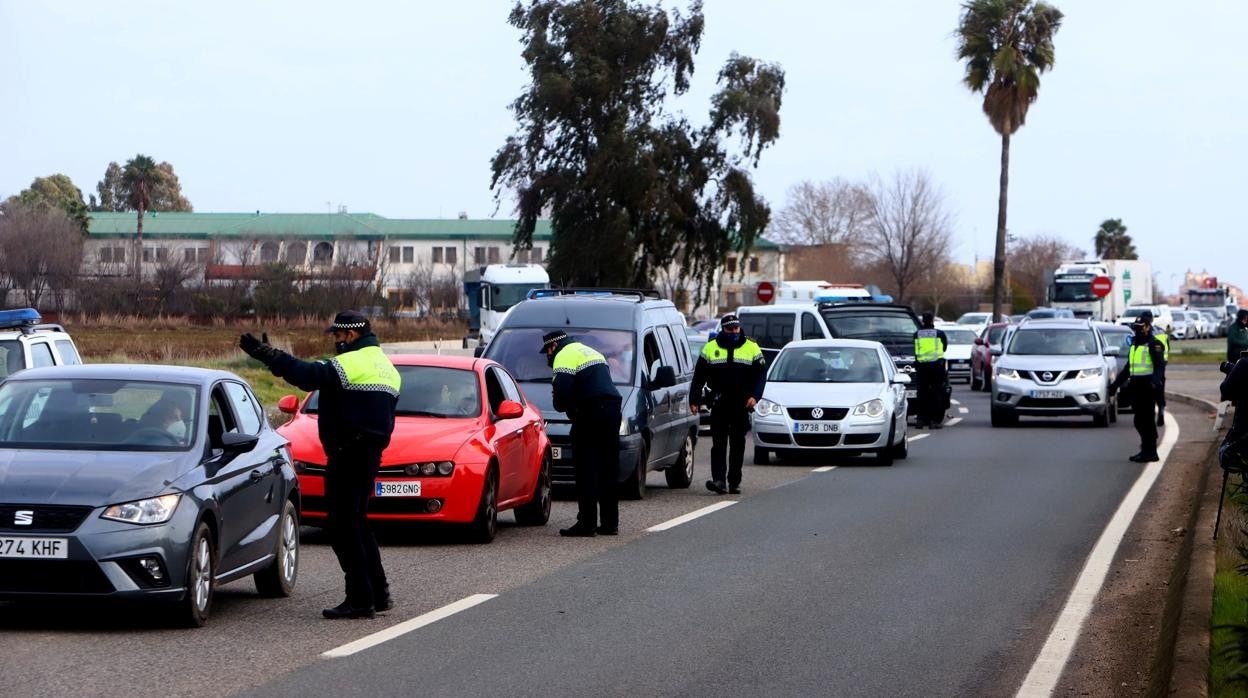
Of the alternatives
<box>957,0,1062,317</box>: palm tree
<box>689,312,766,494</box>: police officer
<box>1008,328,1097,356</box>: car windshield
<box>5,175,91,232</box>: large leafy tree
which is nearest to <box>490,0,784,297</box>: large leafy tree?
<box>957,0,1062,317</box>: palm tree

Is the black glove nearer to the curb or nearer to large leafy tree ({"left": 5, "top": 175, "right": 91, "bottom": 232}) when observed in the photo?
the curb

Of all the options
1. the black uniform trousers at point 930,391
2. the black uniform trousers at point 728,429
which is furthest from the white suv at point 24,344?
the black uniform trousers at point 930,391

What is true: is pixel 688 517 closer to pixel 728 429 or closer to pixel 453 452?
pixel 728 429

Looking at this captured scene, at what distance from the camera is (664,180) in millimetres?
62156

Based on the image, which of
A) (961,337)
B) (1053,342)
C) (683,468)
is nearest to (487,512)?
(683,468)

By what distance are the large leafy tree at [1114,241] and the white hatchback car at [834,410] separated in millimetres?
123017

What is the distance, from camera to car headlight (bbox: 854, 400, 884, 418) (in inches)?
870

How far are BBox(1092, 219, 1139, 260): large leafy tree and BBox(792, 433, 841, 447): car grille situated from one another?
124 m

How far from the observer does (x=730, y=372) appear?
60.0 ft

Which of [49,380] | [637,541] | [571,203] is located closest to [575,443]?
[637,541]

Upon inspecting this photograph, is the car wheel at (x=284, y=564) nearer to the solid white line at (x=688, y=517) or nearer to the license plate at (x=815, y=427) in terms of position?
the solid white line at (x=688, y=517)

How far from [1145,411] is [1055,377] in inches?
302

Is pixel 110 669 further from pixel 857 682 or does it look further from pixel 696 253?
pixel 696 253

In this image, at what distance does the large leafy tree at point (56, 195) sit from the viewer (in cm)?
12400
